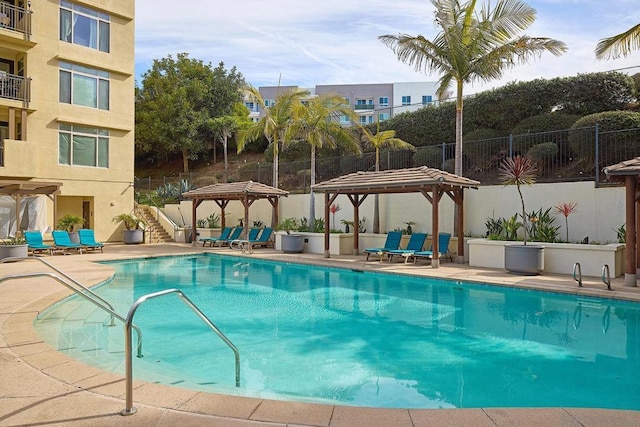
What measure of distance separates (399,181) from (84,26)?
18.4 metres

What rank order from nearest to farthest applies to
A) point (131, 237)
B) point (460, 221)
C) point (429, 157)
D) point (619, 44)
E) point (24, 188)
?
point (619, 44), point (460, 221), point (24, 188), point (429, 157), point (131, 237)

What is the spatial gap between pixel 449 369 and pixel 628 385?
208 cm

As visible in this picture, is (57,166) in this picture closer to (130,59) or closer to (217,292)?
(130,59)

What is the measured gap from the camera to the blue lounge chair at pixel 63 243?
18953 millimetres

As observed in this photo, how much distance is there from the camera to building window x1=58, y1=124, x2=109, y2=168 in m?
22.2

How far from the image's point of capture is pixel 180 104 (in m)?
38.0

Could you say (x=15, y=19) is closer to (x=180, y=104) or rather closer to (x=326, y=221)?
(x=326, y=221)

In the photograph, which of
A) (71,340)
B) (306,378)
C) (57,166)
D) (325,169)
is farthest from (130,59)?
(306,378)

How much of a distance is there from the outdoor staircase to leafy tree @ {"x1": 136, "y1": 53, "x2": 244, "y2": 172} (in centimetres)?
1218

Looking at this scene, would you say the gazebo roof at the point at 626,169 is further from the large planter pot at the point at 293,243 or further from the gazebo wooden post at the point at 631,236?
the large planter pot at the point at 293,243

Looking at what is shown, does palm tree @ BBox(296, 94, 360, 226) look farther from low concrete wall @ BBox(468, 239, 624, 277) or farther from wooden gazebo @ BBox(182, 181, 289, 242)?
low concrete wall @ BBox(468, 239, 624, 277)

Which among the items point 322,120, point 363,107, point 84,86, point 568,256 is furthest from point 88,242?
point 363,107

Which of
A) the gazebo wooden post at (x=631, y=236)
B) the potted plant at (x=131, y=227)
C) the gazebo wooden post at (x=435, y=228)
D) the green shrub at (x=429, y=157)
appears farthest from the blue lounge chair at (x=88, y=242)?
the gazebo wooden post at (x=631, y=236)

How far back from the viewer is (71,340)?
714cm
